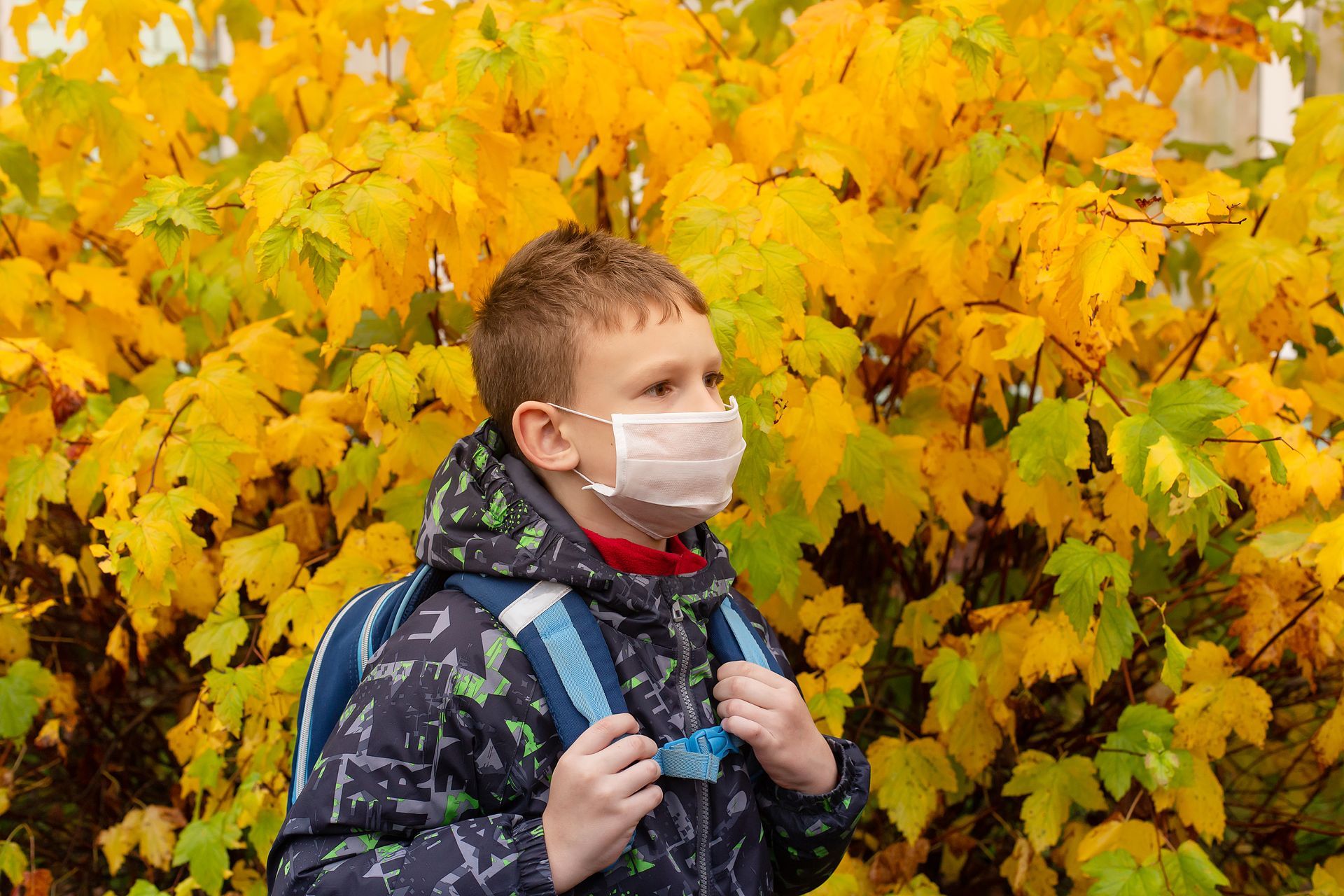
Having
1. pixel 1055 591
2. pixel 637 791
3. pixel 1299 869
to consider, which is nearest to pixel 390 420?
pixel 637 791

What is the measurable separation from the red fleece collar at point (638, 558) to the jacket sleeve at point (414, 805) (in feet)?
0.75

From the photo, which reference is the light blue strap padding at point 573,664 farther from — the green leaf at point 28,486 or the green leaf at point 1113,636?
the green leaf at point 28,486

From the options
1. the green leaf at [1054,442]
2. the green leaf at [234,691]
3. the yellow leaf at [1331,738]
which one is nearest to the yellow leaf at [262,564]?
the green leaf at [234,691]

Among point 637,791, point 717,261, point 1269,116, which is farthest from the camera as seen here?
point 1269,116

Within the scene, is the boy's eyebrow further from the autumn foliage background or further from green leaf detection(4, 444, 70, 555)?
green leaf detection(4, 444, 70, 555)

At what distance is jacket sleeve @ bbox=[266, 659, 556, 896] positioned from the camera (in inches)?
47.6

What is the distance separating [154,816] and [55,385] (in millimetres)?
991

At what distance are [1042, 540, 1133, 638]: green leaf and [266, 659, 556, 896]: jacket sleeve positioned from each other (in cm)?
106

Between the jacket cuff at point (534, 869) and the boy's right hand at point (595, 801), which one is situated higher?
the boy's right hand at point (595, 801)

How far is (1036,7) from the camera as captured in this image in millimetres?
2377

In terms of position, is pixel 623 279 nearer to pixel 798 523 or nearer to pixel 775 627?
pixel 798 523

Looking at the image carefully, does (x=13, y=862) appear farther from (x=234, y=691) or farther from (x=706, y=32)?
(x=706, y=32)

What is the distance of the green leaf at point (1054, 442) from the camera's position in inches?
77.6

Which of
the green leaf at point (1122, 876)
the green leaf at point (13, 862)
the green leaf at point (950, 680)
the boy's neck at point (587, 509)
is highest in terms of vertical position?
the boy's neck at point (587, 509)
